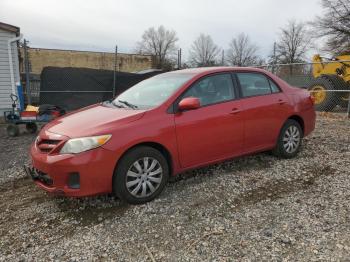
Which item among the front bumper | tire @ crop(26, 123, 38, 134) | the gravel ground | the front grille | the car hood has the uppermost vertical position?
the car hood

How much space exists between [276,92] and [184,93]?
1878mm

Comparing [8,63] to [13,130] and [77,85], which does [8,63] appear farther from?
[13,130]

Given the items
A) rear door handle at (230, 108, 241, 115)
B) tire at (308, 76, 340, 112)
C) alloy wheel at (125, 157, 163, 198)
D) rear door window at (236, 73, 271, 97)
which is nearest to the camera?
alloy wheel at (125, 157, 163, 198)

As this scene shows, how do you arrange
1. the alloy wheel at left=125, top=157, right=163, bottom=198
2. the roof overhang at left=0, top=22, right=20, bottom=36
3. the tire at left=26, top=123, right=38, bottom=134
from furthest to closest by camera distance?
the roof overhang at left=0, top=22, right=20, bottom=36 → the tire at left=26, top=123, right=38, bottom=134 → the alloy wheel at left=125, top=157, right=163, bottom=198

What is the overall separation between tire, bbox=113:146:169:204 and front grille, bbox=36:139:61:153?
78 cm

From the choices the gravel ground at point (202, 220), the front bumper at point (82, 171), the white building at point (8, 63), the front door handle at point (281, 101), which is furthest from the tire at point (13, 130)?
the front door handle at point (281, 101)

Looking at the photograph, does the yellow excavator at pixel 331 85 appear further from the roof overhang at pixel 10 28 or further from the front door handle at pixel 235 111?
the roof overhang at pixel 10 28

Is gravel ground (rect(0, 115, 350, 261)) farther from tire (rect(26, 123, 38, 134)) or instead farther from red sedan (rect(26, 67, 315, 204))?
tire (rect(26, 123, 38, 134))

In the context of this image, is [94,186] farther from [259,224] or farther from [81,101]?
[81,101]

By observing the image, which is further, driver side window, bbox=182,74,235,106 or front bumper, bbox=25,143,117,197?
driver side window, bbox=182,74,235,106

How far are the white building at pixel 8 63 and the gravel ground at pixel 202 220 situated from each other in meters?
8.91

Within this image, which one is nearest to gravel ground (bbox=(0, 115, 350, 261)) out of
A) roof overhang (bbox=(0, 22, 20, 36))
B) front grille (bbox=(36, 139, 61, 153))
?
front grille (bbox=(36, 139, 61, 153))

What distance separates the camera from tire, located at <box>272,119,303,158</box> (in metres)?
5.36

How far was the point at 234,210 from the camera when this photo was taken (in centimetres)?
377
